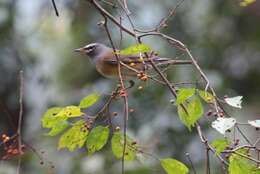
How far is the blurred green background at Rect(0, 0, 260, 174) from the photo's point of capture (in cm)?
495

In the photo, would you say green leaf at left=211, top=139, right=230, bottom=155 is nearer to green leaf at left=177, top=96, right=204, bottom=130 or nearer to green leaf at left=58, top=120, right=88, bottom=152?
green leaf at left=177, top=96, right=204, bottom=130

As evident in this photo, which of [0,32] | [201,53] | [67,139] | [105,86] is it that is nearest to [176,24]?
[201,53]

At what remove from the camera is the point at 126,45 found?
4.96m

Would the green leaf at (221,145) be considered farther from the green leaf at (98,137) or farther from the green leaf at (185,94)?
the green leaf at (98,137)

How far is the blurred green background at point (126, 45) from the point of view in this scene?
4.95 meters

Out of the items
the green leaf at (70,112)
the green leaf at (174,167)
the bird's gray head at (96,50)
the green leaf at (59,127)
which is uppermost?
the green leaf at (70,112)

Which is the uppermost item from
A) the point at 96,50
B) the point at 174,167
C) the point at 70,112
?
the point at 70,112

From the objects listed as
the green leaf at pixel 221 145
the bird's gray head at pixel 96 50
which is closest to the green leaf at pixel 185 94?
the green leaf at pixel 221 145

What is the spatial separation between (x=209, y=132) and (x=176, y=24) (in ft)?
3.79

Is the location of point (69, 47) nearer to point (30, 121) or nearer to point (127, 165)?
point (30, 121)

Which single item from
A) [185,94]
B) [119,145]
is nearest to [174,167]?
[119,145]

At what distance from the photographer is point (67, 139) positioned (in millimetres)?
2492

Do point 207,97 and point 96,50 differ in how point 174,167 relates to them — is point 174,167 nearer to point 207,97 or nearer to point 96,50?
point 207,97

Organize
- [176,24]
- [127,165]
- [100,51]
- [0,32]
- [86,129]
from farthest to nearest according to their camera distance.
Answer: [176,24] → [0,32] → [127,165] → [100,51] → [86,129]
